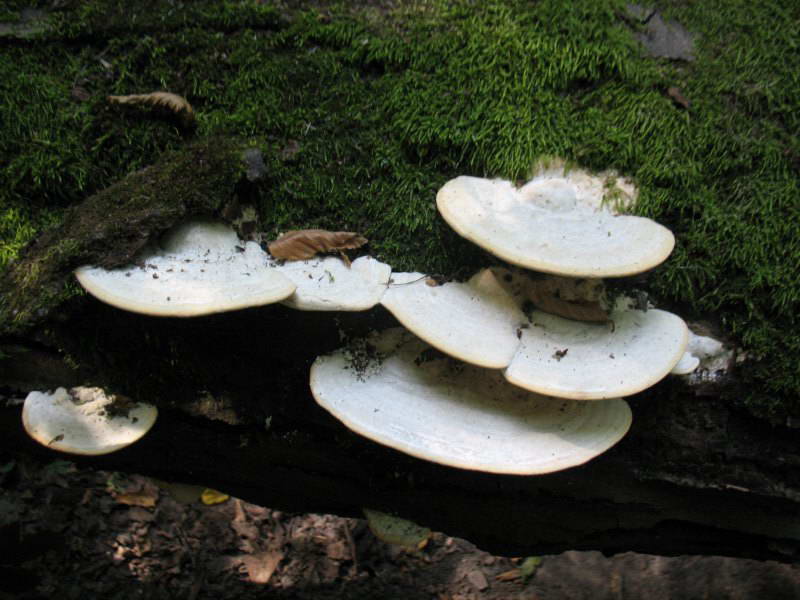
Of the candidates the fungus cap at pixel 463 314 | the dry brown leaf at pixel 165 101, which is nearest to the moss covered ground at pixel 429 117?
the dry brown leaf at pixel 165 101

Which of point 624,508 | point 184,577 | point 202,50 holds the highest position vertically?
point 202,50

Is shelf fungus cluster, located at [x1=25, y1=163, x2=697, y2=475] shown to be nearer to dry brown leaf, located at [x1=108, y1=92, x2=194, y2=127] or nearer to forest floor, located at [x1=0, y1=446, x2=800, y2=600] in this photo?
dry brown leaf, located at [x1=108, y1=92, x2=194, y2=127]

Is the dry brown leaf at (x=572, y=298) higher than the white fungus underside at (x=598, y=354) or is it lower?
higher

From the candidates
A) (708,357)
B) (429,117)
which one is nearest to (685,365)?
(708,357)

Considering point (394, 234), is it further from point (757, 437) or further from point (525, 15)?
point (757, 437)

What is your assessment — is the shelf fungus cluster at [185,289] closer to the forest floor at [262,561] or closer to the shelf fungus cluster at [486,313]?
the shelf fungus cluster at [486,313]

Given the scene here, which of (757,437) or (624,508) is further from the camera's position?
(624,508)

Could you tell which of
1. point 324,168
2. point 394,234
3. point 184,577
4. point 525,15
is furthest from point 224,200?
point 184,577
